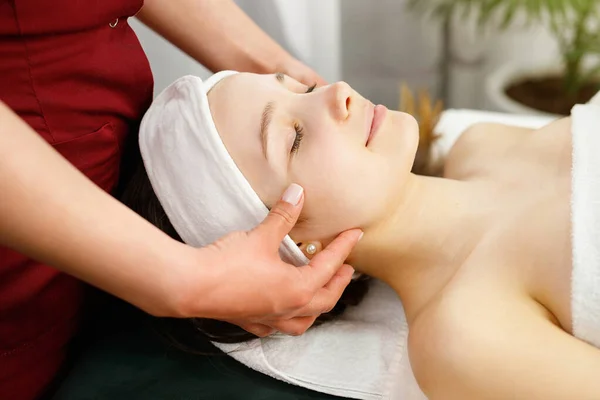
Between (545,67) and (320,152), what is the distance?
4.91 feet

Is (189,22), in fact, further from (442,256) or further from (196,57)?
(442,256)

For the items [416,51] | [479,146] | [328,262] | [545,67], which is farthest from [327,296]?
[416,51]

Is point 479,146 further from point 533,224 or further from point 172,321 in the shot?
point 172,321

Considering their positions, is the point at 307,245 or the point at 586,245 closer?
the point at 586,245

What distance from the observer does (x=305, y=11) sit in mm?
1805

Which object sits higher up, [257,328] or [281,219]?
[281,219]

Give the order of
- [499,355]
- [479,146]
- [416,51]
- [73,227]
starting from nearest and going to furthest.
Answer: [73,227] < [499,355] < [479,146] < [416,51]

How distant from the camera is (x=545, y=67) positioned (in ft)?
7.39

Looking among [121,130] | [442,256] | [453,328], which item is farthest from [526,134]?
[121,130]

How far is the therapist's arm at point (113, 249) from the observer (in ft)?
2.47

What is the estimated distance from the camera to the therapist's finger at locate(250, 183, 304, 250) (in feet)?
2.94

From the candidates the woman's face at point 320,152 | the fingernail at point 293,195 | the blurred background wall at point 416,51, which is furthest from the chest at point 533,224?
the blurred background wall at point 416,51

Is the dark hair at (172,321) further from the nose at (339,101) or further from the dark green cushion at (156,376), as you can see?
the nose at (339,101)

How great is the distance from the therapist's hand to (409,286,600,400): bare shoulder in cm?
17
